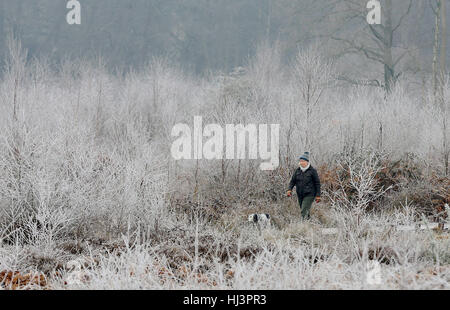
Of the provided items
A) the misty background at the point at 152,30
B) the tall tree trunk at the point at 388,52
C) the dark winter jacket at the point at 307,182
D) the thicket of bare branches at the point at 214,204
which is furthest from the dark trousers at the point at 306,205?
the misty background at the point at 152,30

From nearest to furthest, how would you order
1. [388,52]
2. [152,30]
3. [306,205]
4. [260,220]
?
[260,220] → [306,205] → [388,52] → [152,30]

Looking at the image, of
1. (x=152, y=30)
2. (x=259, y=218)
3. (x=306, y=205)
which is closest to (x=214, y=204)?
(x=259, y=218)

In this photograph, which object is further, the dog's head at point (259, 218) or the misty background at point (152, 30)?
the misty background at point (152, 30)

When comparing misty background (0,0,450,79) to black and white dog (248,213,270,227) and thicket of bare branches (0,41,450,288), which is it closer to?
thicket of bare branches (0,41,450,288)

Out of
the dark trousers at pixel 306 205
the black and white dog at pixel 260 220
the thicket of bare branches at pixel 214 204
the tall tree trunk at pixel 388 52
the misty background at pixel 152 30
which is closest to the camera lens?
the thicket of bare branches at pixel 214 204

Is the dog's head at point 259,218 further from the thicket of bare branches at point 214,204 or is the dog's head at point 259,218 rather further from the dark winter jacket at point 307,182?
the dark winter jacket at point 307,182

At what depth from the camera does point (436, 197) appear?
9.55 meters

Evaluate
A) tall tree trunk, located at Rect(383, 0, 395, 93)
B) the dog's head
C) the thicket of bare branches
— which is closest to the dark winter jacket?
the thicket of bare branches

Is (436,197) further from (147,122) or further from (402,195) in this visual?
(147,122)

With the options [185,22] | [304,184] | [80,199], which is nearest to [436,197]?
[304,184]

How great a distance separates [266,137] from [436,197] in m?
4.47

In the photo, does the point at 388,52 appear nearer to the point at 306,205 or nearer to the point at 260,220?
the point at 306,205

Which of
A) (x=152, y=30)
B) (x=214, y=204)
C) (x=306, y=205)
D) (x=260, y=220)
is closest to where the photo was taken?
Answer: (x=260, y=220)

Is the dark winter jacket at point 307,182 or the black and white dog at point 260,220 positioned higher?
the dark winter jacket at point 307,182
